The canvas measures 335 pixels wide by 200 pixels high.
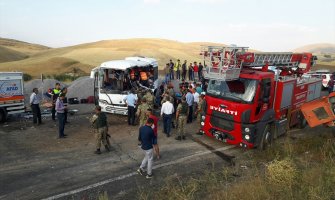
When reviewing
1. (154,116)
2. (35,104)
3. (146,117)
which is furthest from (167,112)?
(35,104)

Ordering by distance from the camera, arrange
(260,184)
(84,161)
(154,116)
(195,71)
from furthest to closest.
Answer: (195,71)
(154,116)
(84,161)
(260,184)

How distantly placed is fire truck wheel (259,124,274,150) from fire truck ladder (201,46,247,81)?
7.71ft

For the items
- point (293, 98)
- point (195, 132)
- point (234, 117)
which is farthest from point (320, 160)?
point (195, 132)

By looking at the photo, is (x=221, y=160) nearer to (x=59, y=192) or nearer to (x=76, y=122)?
(x=59, y=192)

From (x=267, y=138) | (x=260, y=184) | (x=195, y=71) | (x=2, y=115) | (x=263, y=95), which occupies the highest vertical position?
(x=263, y=95)

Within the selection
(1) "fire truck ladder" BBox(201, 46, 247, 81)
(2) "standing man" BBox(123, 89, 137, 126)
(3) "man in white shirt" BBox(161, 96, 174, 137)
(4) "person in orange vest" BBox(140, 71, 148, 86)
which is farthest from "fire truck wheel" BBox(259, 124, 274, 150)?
(4) "person in orange vest" BBox(140, 71, 148, 86)

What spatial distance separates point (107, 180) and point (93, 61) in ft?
173

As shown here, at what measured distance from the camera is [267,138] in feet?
42.0

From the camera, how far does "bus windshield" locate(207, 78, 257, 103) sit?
39.2 feet

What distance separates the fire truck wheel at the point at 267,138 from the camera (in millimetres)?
12441

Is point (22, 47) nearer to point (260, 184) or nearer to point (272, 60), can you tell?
point (272, 60)

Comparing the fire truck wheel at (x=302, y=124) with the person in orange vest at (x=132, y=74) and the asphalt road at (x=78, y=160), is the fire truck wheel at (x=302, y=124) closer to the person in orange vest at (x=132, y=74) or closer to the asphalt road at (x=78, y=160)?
the asphalt road at (x=78, y=160)

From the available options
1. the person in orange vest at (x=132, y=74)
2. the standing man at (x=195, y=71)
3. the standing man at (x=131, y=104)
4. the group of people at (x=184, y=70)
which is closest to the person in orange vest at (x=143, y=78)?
the person in orange vest at (x=132, y=74)

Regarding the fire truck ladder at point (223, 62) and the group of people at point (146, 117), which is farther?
the fire truck ladder at point (223, 62)
